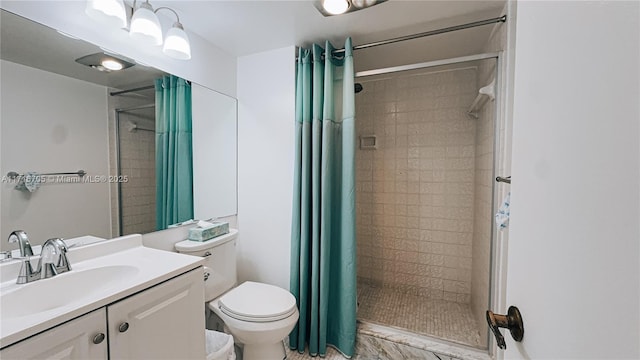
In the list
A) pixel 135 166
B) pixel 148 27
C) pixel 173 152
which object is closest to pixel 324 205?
pixel 173 152

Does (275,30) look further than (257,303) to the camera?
Yes

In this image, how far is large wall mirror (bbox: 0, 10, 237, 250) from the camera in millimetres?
1011

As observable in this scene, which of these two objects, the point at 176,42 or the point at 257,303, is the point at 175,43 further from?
the point at 257,303

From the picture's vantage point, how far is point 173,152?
166cm

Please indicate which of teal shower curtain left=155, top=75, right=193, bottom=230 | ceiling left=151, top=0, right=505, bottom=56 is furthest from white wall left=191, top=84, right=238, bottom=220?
ceiling left=151, top=0, right=505, bottom=56

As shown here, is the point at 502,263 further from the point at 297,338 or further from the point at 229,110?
the point at 229,110

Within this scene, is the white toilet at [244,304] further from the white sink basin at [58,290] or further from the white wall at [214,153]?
the white sink basin at [58,290]

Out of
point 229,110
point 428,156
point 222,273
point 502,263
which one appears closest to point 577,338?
point 502,263

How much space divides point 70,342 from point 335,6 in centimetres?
169

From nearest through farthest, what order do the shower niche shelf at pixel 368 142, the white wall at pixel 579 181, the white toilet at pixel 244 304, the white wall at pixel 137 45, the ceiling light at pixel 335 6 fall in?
the white wall at pixel 579 181, the white wall at pixel 137 45, the ceiling light at pixel 335 6, the white toilet at pixel 244 304, the shower niche shelf at pixel 368 142

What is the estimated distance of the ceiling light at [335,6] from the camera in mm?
1323

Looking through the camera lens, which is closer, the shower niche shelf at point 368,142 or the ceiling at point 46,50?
the ceiling at point 46,50

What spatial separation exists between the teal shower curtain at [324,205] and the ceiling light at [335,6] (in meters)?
0.41

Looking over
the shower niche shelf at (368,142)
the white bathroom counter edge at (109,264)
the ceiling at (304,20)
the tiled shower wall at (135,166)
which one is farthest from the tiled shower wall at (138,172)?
the shower niche shelf at (368,142)
